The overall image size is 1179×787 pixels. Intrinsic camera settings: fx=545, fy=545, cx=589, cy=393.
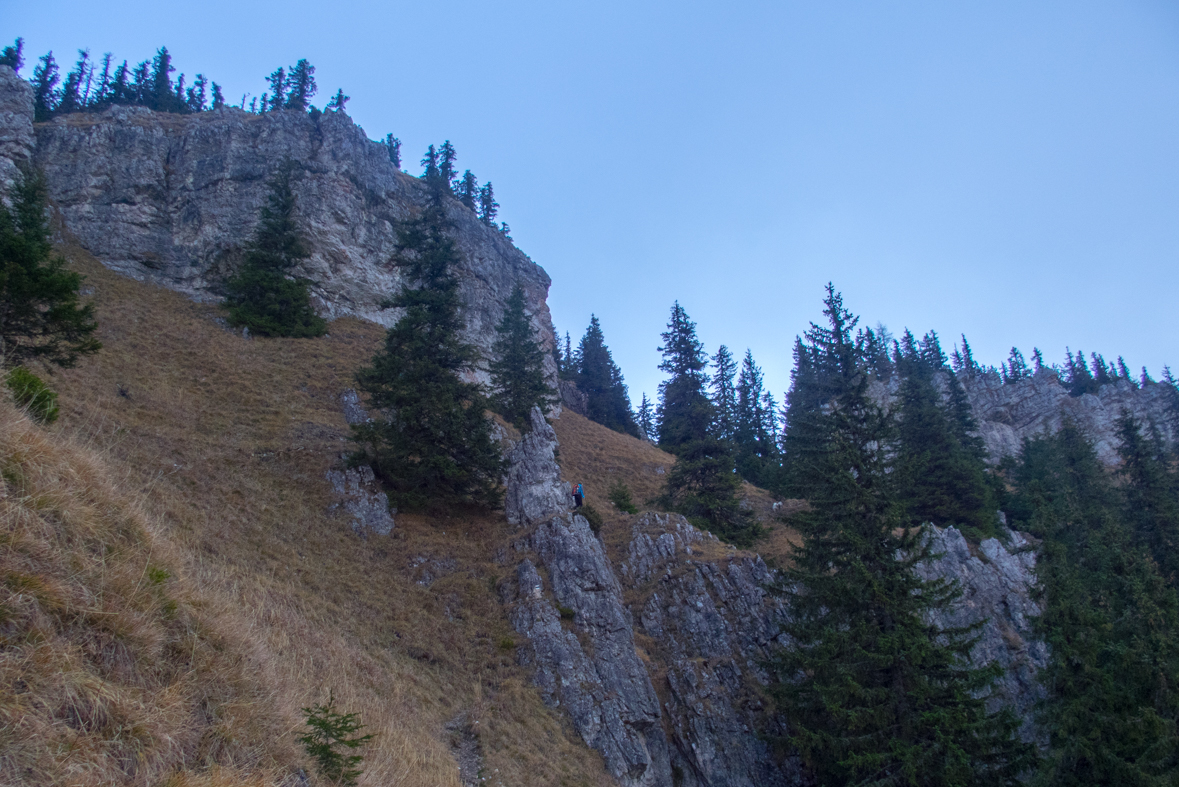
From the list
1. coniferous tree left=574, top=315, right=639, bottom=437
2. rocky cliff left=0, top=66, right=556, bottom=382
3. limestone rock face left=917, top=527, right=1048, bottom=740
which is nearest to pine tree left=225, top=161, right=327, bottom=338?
rocky cliff left=0, top=66, right=556, bottom=382

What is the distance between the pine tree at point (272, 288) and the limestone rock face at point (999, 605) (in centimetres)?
3685

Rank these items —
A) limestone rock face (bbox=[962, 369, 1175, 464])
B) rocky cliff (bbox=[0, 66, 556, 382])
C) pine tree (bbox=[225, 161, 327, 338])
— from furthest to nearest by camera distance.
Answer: limestone rock face (bbox=[962, 369, 1175, 464]), rocky cliff (bbox=[0, 66, 556, 382]), pine tree (bbox=[225, 161, 327, 338])

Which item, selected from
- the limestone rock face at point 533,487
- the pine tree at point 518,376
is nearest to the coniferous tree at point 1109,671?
the limestone rock face at point 533,487

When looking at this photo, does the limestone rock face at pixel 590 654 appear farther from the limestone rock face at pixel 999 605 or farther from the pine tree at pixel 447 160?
the pine tree at pixel 447 160

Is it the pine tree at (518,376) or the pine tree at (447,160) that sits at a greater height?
the pine tree at (447,160)

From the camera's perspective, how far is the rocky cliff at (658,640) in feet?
50.7

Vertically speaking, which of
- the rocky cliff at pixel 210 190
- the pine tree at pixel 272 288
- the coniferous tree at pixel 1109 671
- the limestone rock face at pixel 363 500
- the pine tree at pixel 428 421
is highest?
the rocky cliff at pixel 210 190

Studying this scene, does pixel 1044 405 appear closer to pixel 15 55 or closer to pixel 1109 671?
pixel 1109 671

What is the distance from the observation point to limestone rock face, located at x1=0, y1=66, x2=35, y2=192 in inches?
1559

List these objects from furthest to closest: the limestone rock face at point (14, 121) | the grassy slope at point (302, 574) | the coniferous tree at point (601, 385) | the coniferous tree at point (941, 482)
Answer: the coniferous tree at point (601, 385) → the limestone rock face at point (14, 121) → the coniferous tree at point (941, 482) → the grassy slope at point (302, 574)

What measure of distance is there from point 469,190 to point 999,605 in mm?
73622

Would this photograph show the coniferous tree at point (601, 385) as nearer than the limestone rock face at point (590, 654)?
No

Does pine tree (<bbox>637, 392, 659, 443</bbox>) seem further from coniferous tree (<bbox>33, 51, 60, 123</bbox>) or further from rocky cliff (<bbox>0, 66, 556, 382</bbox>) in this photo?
coniferous tree (<bbox>33, 51, 60, 123</bbox>)

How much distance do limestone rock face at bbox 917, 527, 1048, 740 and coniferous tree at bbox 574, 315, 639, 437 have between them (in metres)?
35.0
